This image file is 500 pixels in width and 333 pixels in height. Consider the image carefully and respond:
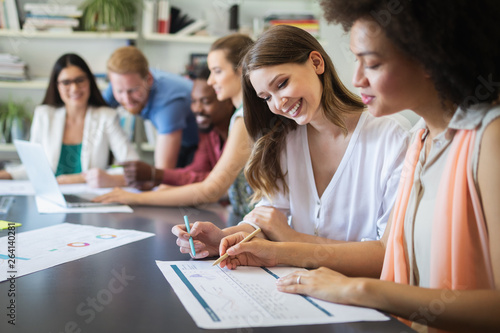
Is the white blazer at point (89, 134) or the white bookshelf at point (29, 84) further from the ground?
the white bookshelf at point (29, 84)

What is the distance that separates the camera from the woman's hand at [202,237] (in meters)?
1.15

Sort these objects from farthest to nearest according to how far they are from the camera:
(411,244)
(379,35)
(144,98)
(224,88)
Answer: (144,98), (224,88), (411,244), (379,35)

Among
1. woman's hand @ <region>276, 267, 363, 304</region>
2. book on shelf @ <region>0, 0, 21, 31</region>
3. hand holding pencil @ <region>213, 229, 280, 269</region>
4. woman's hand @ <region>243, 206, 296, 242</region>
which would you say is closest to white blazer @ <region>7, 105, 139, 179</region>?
book on shelf @ <region>0, 0, 21, 31</region>

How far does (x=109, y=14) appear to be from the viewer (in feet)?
11.7

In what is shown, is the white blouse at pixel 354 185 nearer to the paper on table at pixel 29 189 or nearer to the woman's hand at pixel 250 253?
the woman's hand at pixel 250 253

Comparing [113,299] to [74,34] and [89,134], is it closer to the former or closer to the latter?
[89,134]

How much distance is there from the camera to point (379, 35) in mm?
823

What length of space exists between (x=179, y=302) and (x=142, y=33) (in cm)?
326

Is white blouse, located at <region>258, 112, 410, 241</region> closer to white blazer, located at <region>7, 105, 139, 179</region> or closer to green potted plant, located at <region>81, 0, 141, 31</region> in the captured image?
white blazer, located at <region>7, 105, 139, 179</region>

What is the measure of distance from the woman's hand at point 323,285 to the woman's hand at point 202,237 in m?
0.29

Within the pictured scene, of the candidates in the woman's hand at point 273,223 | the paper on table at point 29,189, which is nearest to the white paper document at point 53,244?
the woman's hand at point 273,223

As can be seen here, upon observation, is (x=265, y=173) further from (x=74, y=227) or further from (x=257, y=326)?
(x=257, y=326)

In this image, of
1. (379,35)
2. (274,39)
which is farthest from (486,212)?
(274,39)

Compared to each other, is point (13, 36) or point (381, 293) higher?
point (13, 36)
